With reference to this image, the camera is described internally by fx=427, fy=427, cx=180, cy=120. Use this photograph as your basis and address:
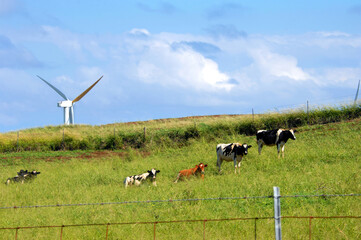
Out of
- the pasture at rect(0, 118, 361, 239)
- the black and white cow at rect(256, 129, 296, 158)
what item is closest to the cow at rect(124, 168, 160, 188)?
the pasture at rect(0, 118, 361, 239)

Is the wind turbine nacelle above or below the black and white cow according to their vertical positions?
above

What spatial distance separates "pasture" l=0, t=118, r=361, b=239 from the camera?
9.98m

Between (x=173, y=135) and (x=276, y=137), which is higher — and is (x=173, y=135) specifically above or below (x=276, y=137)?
above

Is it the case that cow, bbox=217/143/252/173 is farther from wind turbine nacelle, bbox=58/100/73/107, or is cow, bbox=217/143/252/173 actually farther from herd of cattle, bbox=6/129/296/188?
wind turbine nacelle, bbox=58/100/73/107

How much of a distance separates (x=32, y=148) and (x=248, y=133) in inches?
723

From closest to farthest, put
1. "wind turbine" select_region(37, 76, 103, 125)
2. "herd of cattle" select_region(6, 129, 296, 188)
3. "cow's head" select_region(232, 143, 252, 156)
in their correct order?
"herd of cattle" select_region(6, 129, 296, 188), "cow's head" select_region(232, 143, 252, 156), "wind turbine" select_region(37, 76, 103, 125)

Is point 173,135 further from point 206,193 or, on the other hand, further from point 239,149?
point 206,193

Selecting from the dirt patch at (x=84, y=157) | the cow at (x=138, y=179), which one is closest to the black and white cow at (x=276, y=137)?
the cow at (x=138, y=179)

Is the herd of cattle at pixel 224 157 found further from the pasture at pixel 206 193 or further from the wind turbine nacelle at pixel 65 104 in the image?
the wind turbine nacelle at pixel 65 104

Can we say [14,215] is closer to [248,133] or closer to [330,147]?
[330,147]

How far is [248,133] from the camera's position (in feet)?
109

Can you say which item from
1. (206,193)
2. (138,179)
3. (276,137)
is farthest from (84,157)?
(206,193)

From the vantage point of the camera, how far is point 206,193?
44.7 feet

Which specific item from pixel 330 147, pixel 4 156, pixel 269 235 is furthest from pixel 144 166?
pixel 4 156
